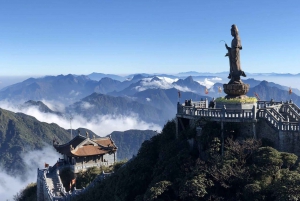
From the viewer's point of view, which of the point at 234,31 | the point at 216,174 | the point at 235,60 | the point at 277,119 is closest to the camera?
the point at 216,174

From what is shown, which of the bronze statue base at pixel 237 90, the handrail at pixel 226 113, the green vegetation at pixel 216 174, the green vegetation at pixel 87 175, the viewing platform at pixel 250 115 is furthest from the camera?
the green vegetation at pixel 87 175

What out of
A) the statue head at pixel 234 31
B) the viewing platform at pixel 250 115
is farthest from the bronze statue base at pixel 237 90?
the statue head at pixel 234 31

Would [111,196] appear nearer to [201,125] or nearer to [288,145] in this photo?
[201,125]

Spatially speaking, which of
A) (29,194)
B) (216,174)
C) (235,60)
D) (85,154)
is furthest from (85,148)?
(216,174)

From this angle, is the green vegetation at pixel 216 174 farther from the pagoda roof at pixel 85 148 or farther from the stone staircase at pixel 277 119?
the pagoda roof at pixel 85 148

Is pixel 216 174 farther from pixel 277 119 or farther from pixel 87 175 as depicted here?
pixel 87 175

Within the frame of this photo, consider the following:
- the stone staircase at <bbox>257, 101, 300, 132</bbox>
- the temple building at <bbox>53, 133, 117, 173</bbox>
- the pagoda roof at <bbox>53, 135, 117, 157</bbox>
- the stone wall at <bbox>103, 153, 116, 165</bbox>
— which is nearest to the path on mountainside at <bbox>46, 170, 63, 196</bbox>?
the temple building at <bbox>53, 133, 117, 173</bbox>
